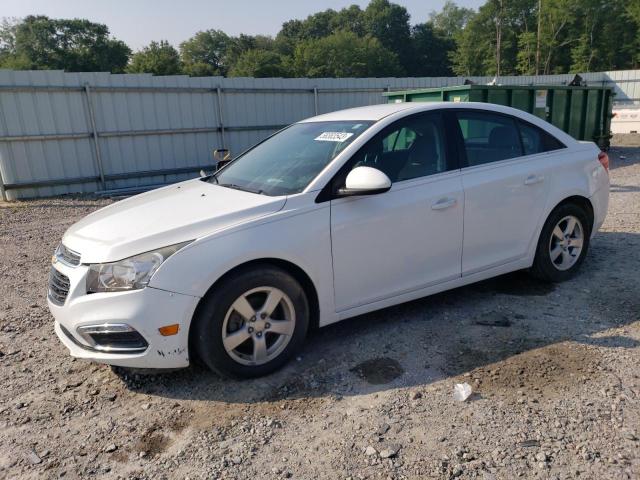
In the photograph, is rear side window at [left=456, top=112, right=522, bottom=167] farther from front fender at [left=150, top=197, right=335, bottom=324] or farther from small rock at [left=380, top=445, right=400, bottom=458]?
small rock at [left=380, top=445, right=400, bottom=458]

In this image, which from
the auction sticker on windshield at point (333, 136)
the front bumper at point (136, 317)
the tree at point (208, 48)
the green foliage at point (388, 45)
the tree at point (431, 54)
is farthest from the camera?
the tree at point (208, 48)

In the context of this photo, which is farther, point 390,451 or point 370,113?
point 370,113

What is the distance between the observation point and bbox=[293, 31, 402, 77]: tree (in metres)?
68.5

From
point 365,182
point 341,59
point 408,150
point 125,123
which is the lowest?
point 125,123

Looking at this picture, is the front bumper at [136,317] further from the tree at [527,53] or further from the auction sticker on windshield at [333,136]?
the tree at [527,53]

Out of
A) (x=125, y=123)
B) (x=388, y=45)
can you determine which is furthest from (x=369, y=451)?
(x=388, y=45)

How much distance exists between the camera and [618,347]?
11.7 feet

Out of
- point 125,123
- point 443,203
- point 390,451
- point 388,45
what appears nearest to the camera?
point 390,451

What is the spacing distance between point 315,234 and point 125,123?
34.5ft

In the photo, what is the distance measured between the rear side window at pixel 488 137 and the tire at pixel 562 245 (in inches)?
28.9

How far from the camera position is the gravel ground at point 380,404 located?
2564 millimetres

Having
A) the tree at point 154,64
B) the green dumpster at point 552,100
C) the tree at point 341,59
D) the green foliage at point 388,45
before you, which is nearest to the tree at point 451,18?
the green foliage at point 388,45

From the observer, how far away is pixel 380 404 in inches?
120

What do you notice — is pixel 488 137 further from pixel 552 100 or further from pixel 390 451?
pixel 552 100
